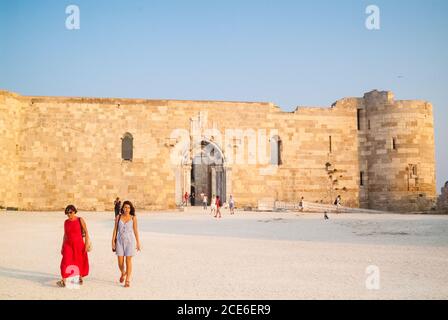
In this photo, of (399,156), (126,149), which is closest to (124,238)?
(399,156)

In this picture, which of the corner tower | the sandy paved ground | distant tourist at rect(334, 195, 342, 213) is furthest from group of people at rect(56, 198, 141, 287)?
the corner tower

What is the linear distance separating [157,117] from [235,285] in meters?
20.7

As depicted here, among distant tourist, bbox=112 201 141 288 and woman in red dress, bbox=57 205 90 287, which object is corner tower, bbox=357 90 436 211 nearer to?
distant tourist, bbox=112 201 141 288

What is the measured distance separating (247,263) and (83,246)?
3083 mm

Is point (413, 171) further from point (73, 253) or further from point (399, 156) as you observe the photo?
point (73, 253)

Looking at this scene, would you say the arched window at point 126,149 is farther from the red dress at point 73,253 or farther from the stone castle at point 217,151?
the red dress at point 73,253

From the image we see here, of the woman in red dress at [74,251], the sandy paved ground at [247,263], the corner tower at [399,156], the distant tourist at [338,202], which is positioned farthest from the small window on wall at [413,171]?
the woman in red dress at [74,251]

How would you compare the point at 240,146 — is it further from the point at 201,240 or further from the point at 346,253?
the point at 346,253

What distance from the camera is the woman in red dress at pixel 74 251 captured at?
6375 millimetres

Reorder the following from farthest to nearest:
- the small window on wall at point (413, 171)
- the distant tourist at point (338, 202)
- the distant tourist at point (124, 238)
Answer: the small window on wall at point (413, 171) < the distant tourist at point (338, 202) < the distant tourist at point (124, 238)

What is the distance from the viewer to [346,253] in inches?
374

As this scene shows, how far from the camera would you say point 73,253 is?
6.52 metres

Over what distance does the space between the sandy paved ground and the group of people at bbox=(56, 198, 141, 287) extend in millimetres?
231
